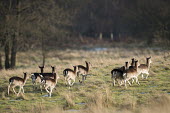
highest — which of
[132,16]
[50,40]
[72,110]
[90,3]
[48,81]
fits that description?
[90,3]

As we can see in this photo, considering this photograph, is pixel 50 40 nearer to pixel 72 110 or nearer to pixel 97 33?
pixel 72 110

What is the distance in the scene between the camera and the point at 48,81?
46.2 feet

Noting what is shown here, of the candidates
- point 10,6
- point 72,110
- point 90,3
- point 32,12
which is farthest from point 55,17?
point 90,3

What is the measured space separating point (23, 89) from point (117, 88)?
15.3 feet

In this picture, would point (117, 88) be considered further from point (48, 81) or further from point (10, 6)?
point (10, 6)

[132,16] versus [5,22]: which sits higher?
[132,16]

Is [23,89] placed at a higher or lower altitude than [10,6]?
lower

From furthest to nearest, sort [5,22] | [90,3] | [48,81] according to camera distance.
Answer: [90,3], [5,22], [48,81]

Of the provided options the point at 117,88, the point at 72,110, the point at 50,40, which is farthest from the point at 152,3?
the point at 72,110

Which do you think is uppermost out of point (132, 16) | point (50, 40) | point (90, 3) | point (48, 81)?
point (90, 3)

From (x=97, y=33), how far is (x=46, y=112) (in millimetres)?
61528

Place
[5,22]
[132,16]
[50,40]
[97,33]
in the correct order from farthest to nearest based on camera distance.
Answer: [97,33] < [132,16] < [50,40] < [5,22]

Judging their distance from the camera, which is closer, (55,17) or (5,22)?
(5,22)

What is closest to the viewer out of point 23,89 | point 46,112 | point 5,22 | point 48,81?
point 46,112
